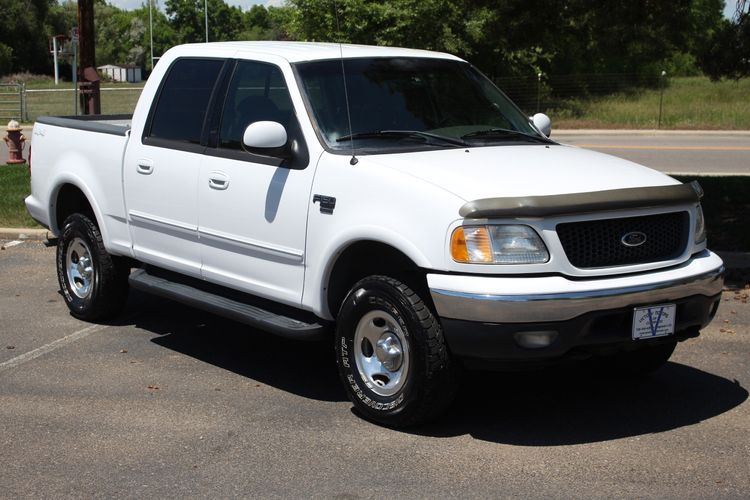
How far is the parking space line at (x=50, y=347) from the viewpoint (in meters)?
7.32

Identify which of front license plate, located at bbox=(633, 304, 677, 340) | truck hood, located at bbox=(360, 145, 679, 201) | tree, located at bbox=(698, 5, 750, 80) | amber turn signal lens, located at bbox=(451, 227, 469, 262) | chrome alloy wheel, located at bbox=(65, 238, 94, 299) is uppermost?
tree, located at bbox=(698, 5, 750, 80)

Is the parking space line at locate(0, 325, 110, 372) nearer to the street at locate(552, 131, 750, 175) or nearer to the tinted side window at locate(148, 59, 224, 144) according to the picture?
the tinted side window at locate(148, 59, 224, 144)

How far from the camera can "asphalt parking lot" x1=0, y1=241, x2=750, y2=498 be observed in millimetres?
5125

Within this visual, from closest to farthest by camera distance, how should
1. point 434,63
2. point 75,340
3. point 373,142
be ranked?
point 373,142
point 434,63
point 75,340

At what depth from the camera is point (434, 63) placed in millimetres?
7273

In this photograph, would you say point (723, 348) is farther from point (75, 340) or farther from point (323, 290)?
point (75, 340)

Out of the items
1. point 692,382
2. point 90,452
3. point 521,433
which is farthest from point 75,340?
point 692,382

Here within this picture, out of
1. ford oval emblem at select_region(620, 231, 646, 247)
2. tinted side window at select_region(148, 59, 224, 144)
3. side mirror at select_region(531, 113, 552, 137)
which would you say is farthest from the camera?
side mirror at select_region(531, 113, 552, 137)

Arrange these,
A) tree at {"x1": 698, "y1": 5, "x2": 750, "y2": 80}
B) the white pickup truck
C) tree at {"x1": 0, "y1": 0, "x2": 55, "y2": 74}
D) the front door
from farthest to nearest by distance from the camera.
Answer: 1. tree at {"x1": 0, "y1": 0, "x2": 55, "y2": 74}
2. tree at {"x1": 698, "y1": 5, "x2": 750, "y2": 80}
3. the front door
4. the white pickup truck

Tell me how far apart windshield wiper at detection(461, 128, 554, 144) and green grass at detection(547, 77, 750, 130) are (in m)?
28.4

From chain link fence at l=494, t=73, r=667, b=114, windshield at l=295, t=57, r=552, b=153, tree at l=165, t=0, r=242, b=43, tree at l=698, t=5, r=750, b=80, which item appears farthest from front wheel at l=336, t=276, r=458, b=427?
tree at l=165, t=0, r=242, b=43

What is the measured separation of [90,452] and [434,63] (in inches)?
131

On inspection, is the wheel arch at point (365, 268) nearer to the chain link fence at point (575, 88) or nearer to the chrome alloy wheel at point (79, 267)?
the chrome alloy wheel at point (79, 267)

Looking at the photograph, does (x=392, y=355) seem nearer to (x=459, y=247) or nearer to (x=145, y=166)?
(x=459, y=247)
